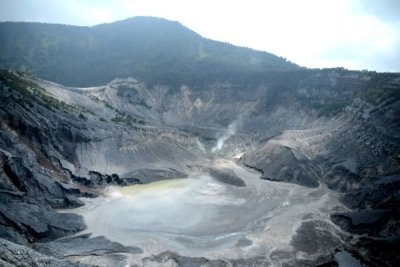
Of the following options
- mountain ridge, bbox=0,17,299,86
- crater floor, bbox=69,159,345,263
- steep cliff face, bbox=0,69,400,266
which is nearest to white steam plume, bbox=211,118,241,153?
steep cliff face, bbox=0,69,400,266

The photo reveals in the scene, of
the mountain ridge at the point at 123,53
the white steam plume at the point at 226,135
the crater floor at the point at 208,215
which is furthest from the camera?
the mountain ridge at the point at 123,53

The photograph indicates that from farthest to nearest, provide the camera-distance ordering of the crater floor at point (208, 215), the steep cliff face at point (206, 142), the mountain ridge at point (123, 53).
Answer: the mountain ridge at point (123, 53) < the steep cliff face at point (206, 142) < the crater floor at point (208, 215)

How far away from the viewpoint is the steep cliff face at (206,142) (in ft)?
149

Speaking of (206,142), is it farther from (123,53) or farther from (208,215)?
(123,53)

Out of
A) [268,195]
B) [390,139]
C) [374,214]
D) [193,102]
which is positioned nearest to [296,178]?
[268,195]

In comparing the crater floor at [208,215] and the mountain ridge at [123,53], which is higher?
the mountain ridge at [123,53]

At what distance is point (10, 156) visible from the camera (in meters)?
50.4

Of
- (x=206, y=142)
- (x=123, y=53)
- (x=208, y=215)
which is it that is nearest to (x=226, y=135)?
(x=206, y=142)

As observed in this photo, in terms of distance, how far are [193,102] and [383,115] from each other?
6309cm

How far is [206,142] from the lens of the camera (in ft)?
315

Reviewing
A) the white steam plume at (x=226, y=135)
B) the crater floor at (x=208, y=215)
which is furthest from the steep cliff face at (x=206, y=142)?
the crater floor at (x=208, y=215)

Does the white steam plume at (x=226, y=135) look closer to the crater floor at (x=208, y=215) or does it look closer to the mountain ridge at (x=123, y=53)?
the mountain ridge at (x=123, y=53)

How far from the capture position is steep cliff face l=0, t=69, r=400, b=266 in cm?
4544

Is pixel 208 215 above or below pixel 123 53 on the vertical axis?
below
